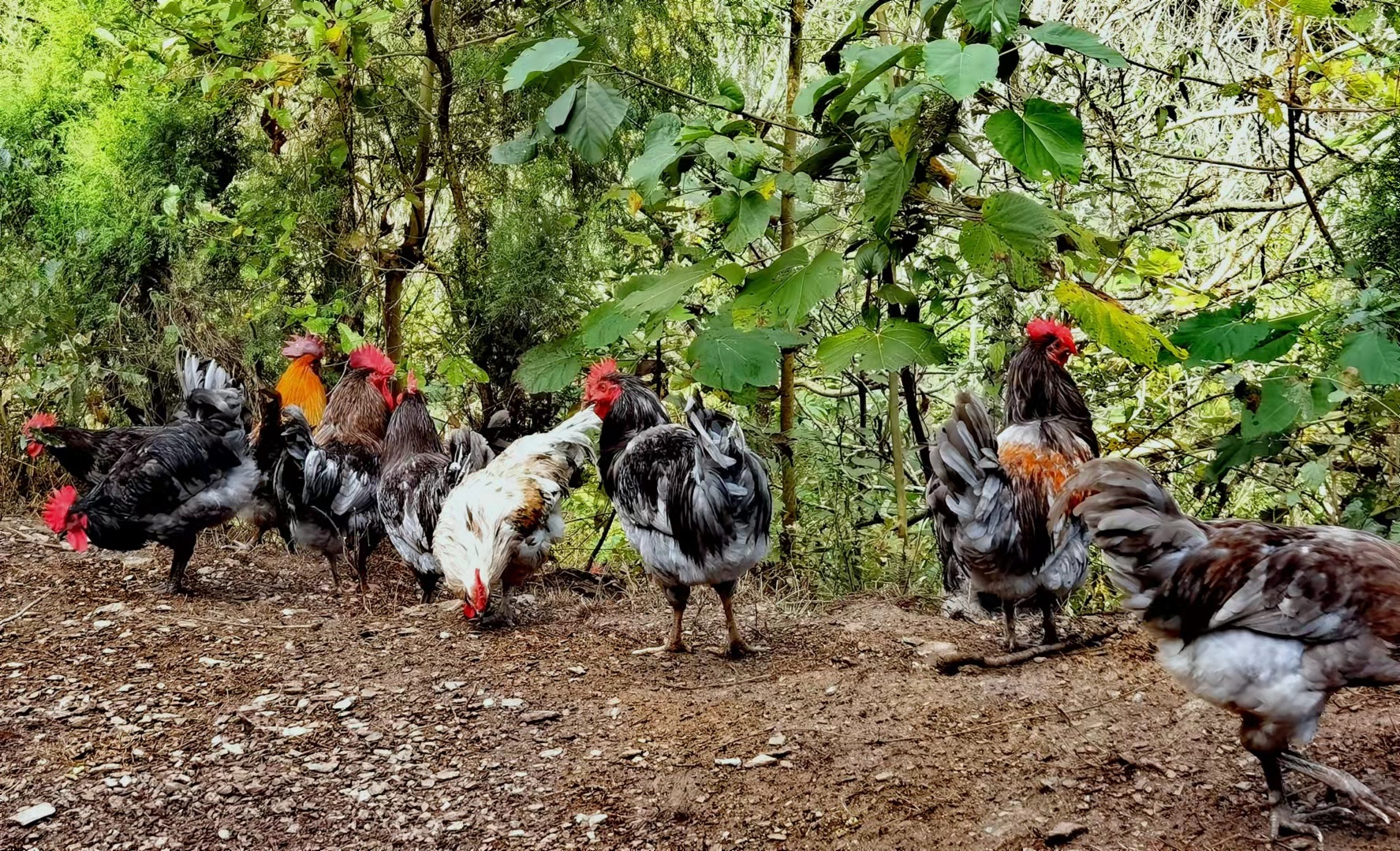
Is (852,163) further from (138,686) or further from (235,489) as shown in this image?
(235,489)

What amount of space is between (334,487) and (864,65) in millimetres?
4874

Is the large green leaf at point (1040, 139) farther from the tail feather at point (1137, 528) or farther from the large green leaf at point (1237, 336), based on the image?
the large green leaf at point (1237, 336)

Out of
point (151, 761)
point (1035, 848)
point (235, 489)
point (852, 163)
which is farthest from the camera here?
point (235, 489)

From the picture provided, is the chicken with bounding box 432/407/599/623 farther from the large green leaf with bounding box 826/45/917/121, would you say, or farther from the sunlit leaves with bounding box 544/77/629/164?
the large green leaf with bounding box 826/45/917/121

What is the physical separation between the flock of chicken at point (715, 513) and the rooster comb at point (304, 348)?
2 cm

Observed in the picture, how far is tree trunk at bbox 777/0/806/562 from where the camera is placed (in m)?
5.99

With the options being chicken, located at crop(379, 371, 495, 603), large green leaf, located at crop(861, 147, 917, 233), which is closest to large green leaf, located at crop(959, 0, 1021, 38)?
large green leaf, located at crop(861, 147, 917, 233)

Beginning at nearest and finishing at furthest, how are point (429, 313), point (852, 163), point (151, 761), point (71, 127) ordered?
point (852, 163) < point (151, 761) < point (71, 127) < point (429, 313)

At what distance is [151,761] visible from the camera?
363 centimetres

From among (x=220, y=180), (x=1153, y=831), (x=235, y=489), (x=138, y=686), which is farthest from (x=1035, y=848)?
(x=220, y=180)

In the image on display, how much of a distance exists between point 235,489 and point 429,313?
2.10 m

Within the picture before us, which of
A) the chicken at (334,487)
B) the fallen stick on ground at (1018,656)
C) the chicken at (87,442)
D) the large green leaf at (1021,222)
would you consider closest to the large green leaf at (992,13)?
the large green leaf at (1021,222)

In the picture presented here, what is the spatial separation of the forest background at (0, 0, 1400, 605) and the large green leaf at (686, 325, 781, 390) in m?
0.49

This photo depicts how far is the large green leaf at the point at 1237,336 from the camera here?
3.46 m
